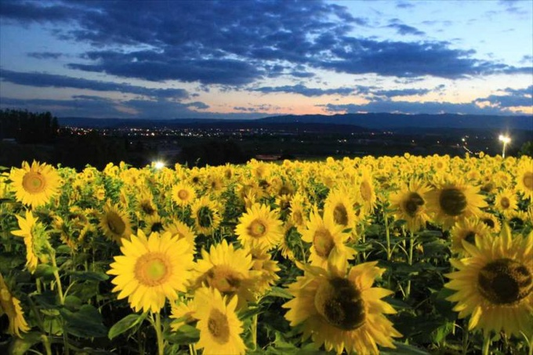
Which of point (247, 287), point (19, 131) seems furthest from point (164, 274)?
point (19, 131)

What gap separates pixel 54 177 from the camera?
5535mm

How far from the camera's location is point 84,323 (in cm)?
235

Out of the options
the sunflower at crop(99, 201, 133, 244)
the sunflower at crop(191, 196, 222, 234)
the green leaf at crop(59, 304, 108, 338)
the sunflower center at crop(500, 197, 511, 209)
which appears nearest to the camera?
the green leaf at crop(59, 304, 108, 338)

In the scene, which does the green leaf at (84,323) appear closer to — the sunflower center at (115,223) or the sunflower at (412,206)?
the sunflower center at (115,223)

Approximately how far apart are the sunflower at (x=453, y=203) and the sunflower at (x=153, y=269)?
200 cm

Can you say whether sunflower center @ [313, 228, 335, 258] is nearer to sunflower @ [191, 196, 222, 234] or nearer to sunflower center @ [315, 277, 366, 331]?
sunflower center @ [315, 277, 366, 331]

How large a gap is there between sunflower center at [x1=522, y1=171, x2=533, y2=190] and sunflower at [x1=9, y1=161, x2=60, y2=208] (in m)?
5.79

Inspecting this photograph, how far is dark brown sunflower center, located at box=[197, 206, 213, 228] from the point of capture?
5371mm

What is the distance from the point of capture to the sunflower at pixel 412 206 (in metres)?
3.91

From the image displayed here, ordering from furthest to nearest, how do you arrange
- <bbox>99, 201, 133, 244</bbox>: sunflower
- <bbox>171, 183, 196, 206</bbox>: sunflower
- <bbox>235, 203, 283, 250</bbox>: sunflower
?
A: <bbox>171, 183, 196, 206</bbox>: sunflower → <bbox>99, 201, 133, 244</bbox>: sunflower → <bbox>235, 203, 283, 250</bbox>: sunflower

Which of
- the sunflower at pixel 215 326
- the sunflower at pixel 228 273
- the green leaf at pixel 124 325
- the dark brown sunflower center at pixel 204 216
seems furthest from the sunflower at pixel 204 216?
the sunflower at pixel 215 326

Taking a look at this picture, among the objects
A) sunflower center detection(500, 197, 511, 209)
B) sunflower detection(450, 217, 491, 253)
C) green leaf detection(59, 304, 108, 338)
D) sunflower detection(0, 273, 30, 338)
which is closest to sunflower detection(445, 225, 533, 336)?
sunflower detection(450, 217, 491, 253)

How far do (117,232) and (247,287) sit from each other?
95.2 inches

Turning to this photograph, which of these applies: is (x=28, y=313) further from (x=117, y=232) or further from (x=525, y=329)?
(x=525, y=329)
